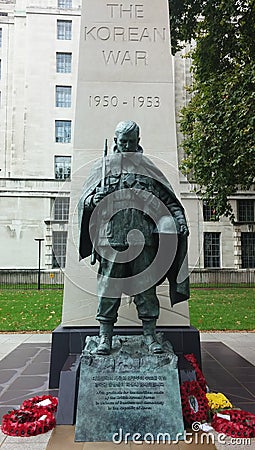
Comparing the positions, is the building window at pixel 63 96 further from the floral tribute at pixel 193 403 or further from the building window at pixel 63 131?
the floral tribute at pixel 193 403

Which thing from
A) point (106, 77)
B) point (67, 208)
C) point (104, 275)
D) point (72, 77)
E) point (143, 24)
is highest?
point (72, 77)

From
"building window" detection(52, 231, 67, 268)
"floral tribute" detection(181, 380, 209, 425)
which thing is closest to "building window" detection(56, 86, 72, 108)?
"building window" detection(52, 231, 67, 268)

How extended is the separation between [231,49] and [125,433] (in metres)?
14.1

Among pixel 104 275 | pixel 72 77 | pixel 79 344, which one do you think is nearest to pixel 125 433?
pixel 104 275

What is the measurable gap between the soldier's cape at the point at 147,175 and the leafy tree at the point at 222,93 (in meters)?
8.69

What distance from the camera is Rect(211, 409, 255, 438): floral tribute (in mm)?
4230

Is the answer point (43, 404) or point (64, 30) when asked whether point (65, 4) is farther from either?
point (43, 404)

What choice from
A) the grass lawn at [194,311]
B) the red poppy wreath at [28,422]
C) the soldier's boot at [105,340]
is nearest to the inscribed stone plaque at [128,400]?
the soldier's boot at [105,340]

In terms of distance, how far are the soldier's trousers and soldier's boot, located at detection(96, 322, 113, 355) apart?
6cm

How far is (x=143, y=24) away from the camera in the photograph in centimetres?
669

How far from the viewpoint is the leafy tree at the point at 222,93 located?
1342 cm

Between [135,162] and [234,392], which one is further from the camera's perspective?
[234,392]

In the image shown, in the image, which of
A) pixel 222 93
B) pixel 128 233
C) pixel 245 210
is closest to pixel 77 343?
pixel 128 233

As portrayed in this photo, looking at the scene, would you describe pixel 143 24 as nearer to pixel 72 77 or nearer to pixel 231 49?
pixel 231 49
